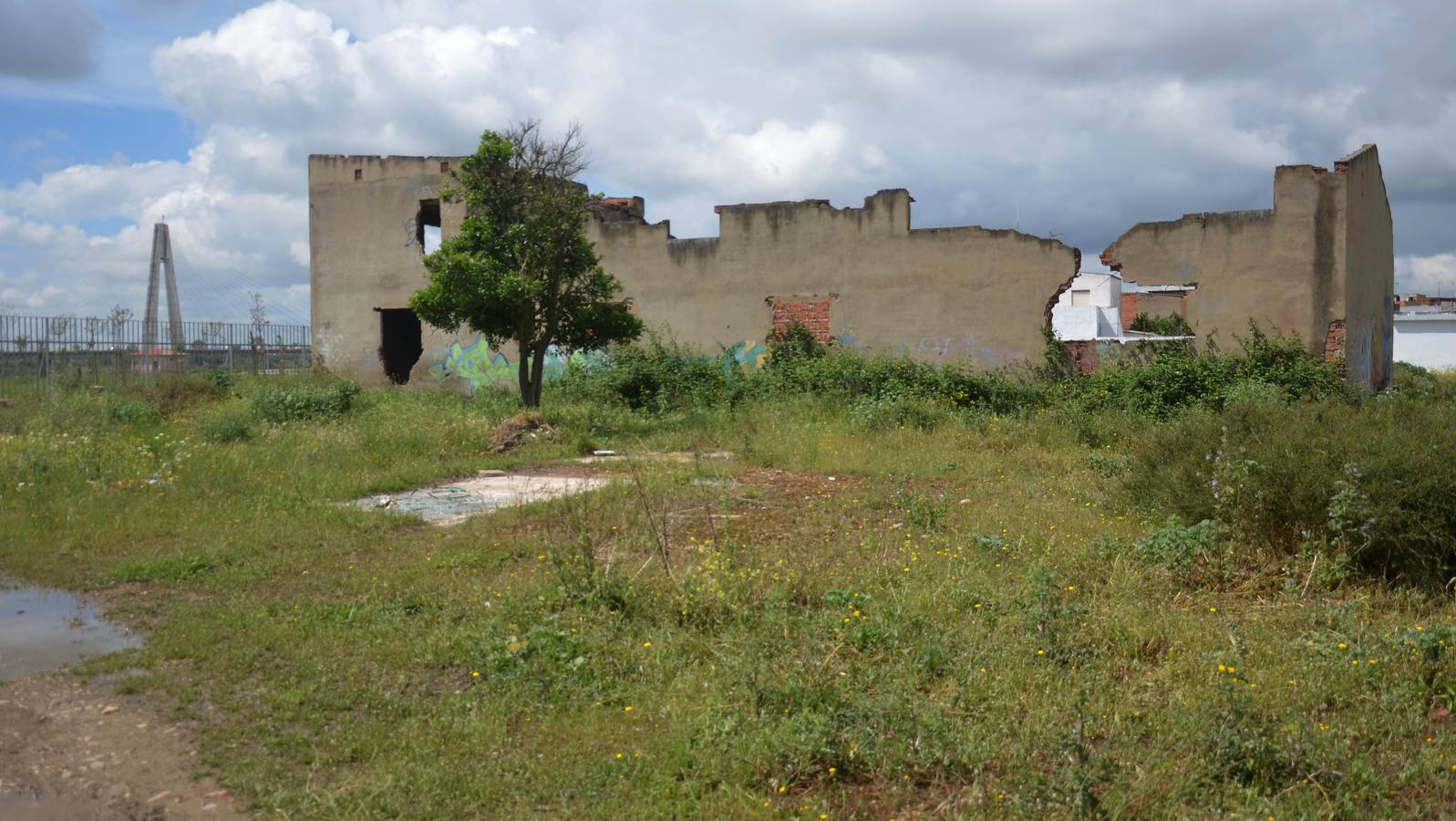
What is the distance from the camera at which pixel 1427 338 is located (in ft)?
155

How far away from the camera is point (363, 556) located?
7.45 meters

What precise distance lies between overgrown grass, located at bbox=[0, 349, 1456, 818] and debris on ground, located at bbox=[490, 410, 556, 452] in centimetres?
280

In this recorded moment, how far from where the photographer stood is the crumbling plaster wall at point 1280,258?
16.2 m

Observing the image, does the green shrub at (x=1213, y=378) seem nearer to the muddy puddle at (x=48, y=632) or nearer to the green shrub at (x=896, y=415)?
the green shrub at (x=896, y=415)

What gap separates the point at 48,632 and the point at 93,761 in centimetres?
215

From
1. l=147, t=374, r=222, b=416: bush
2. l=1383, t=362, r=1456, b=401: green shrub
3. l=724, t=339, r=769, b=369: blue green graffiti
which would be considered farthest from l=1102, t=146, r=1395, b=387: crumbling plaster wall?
l=147, t=374, r=222, b=416: bush

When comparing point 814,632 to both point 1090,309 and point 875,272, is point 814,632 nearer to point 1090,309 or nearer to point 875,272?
point 875,272

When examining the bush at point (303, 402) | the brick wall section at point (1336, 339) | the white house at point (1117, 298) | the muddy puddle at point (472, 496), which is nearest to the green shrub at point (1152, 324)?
the white house at point (1117, 298)

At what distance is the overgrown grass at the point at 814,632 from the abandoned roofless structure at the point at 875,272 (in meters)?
7.99

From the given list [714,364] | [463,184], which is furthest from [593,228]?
[463,184]

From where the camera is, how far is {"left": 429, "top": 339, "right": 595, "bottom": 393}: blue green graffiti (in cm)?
2086

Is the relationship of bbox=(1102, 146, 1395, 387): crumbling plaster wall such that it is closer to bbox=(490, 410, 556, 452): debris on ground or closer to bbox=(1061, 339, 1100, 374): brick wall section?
bbox=(1061, 339, 1100, 374): brick wall section

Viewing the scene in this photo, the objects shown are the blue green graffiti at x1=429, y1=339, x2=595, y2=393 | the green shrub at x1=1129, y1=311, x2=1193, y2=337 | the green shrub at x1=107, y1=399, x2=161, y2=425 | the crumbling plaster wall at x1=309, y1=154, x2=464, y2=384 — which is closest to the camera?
the green shrub at x1=107, y1=399, x2=161, y2=425

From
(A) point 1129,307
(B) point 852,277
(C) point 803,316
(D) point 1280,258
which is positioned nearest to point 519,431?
(C) point 803,316
